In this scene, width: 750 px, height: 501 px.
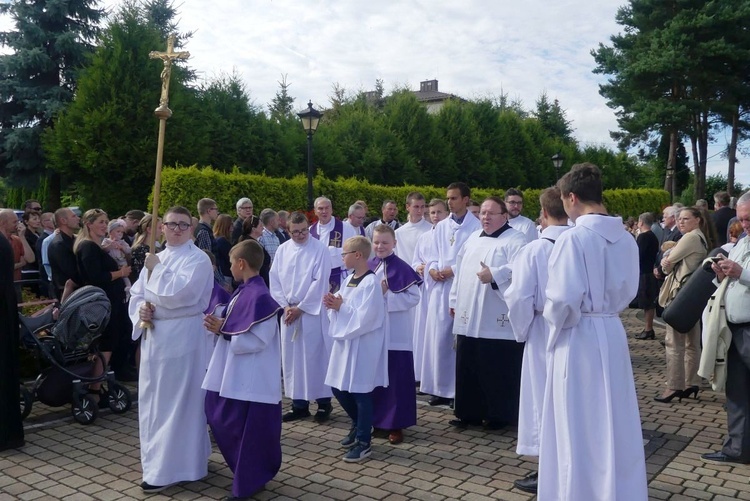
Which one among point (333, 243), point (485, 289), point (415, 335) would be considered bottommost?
point (415, 335)

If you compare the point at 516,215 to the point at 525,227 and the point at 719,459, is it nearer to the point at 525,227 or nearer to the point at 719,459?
the point at 525,227

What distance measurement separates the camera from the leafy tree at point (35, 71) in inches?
928

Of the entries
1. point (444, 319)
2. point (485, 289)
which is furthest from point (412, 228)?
point (485, 289)

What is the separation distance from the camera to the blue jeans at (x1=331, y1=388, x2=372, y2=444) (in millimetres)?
5461

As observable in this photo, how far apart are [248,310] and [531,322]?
210 cm

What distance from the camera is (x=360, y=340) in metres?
5.53

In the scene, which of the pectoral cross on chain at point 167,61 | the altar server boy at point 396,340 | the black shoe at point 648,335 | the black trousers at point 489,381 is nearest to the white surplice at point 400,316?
the altar server boy at point 396,340

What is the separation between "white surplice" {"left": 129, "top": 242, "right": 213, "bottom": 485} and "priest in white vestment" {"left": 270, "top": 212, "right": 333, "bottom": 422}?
5.88 ft

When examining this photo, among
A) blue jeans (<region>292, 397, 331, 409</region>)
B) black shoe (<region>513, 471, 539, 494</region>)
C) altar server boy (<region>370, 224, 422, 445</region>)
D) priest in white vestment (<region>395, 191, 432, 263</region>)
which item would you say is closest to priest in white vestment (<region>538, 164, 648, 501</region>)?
black shoe (<region>513, 471, 539, 494</region>)

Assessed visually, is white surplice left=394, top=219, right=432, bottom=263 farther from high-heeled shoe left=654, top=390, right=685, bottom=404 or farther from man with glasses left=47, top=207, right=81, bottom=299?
man with glasses left=47, top=207, right=81, bottom=299

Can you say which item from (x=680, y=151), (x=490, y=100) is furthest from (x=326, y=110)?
(x=680, y=151)

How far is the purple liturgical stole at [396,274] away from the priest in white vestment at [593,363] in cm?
226

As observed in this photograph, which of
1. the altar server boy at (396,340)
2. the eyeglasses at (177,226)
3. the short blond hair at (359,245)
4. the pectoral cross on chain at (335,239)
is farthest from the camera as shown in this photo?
the pectoral cross on chain at (335,239)

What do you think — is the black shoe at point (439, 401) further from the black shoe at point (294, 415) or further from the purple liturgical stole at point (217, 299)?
the purple liturgical stole at point (217, 299)
